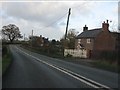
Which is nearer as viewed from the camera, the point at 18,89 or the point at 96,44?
the point at 18,89

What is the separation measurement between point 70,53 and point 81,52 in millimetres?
4264

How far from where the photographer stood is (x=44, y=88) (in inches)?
449

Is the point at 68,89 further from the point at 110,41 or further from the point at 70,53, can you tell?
the point at 110,41

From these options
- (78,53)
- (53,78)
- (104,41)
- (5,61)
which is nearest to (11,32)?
(104,41)

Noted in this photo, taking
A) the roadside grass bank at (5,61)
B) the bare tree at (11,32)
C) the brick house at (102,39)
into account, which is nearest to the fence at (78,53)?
the brick house at (102,39)

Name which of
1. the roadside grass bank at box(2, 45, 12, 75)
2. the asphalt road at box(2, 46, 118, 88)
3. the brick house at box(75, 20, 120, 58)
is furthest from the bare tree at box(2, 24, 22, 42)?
the asphalt road at box(2, 46, 118, 88)

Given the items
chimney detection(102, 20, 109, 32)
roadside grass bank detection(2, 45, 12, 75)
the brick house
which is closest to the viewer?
roadside grass bank detection(2, 45, 12, 75)

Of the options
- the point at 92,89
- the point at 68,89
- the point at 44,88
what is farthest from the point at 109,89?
the point at 44,88

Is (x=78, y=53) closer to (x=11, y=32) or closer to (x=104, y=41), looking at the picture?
(x=104, y=41)

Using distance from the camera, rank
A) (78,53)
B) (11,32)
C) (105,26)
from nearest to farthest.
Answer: (78,53) < (105,26) < (11,32)

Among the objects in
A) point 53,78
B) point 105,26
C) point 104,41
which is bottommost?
point 53,78

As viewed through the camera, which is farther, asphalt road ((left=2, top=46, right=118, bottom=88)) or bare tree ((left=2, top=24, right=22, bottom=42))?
bare tree ((left=2, top=24, right=22, bottom=42))

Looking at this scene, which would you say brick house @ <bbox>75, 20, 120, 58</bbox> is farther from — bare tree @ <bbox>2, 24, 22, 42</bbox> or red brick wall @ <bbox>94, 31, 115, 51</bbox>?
bare tree @ <bbox>2, 24, 22, 42</bbox>

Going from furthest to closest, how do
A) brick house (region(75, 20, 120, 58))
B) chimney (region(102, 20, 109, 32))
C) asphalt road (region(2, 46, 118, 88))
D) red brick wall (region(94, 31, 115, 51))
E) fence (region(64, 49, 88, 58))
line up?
red brick wall (region(94, 31, 115, 51)) → brick house (region(75, 20, 120, 58)) → chimney (region(102, 20, 109, 32)) → fence (region(64, 49, 88, 58)) → asphalt road (region(2, 46, 118, 88))
